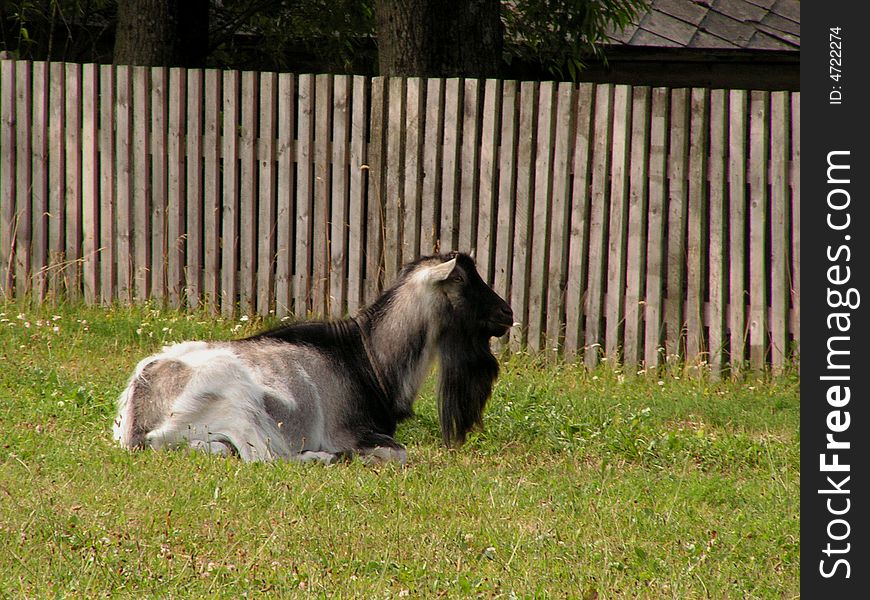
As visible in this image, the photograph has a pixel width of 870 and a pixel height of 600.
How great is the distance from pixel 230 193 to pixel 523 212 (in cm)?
266

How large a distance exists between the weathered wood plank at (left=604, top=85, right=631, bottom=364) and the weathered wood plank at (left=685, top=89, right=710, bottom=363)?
0.48 m

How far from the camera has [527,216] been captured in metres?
9.59

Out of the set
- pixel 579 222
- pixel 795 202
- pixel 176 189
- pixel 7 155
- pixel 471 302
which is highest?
pixel 7 155

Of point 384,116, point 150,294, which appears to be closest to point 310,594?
point 384,116

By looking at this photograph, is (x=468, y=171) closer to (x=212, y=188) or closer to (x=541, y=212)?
(x=541, y=212)

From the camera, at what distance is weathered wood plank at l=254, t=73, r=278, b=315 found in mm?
10422

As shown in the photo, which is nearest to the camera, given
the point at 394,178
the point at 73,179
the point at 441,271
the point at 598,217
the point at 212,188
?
the point at 441,271

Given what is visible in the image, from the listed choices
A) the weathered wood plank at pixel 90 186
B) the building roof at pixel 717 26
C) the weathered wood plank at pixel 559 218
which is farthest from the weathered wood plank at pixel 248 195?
the building roof at pixel 717 26

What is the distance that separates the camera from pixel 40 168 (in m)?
11.2

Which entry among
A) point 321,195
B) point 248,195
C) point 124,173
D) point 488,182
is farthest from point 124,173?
point 488,182

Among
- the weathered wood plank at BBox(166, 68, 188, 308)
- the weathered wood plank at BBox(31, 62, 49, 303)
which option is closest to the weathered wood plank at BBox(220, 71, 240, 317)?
the weathered wood plank at BBox(166, 68, 188, 308)

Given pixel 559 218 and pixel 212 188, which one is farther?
pixel 212 188
